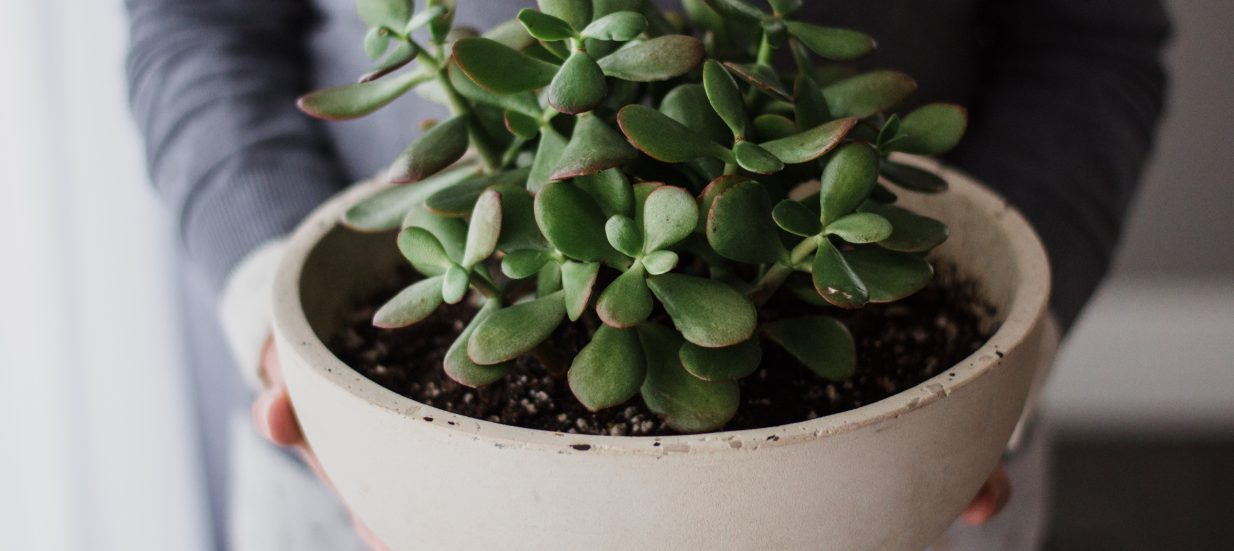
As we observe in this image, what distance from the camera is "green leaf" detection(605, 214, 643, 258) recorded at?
1.35 ft

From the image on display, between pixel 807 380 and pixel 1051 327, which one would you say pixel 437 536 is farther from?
pixel 1051 327

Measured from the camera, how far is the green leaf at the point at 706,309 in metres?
0.40

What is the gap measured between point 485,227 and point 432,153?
7 cm

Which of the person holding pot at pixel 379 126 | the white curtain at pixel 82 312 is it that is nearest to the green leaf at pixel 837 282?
the person holding pot at pixel 379 126

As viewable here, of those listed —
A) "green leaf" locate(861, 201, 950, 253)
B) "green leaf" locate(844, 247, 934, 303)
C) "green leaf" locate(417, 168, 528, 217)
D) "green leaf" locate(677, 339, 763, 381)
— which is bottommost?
"green leaf" locate(677, 339, 763, 381)

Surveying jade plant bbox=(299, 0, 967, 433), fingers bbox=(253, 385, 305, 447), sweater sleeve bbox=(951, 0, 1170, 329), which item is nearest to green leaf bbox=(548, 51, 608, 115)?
jade plant bbox=(299, 0, 967, 433)

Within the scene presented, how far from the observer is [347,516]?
3.01 ft

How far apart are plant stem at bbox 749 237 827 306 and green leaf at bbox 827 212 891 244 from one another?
13 mm

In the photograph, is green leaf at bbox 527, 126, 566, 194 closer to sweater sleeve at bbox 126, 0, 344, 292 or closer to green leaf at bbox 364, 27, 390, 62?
green leaf at bbox 364, 27, 390, 62

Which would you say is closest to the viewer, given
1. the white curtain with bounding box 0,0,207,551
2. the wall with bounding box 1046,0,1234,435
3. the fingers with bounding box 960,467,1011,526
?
the fingers with bounding box 960,467,1011,526

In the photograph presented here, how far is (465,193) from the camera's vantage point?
1.55 ft

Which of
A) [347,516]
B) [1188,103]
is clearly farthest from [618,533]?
[1188,103]

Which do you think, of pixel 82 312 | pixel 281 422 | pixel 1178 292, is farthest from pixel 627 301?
pixel 1178 292

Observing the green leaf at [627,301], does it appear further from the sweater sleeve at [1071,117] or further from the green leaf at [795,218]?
the sweater sleeve at [1071,117]
